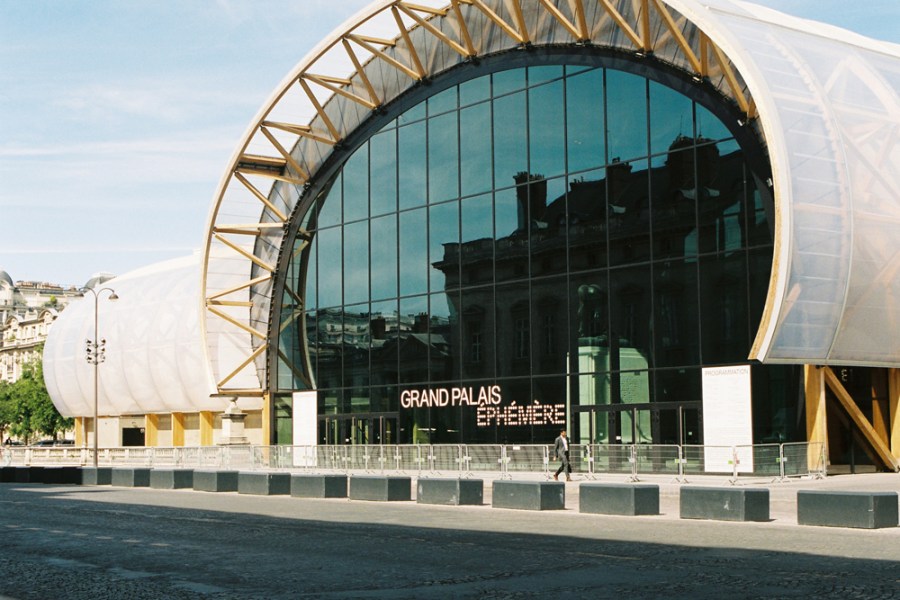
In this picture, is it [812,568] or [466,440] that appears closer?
[812,568]

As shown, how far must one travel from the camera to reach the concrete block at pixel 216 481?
116 feet

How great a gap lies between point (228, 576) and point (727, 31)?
2452 centimetres

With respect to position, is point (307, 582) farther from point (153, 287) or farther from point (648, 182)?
point (153, 287)

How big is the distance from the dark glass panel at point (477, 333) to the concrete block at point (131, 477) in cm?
1193

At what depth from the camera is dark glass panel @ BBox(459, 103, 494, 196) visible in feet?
141

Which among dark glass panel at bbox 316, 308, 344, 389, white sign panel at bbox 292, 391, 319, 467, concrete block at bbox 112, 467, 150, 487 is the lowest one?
concrete block at bbox 112, 467, 150, 487

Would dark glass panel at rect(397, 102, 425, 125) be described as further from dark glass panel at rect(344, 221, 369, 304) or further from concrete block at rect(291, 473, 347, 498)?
concrete block at rect(291, 473, 347, 498)

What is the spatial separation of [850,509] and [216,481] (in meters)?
21.5

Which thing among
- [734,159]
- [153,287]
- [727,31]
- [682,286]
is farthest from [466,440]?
[153,287]

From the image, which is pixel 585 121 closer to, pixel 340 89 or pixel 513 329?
pixel 513 329

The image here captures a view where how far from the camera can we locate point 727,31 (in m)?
33.0

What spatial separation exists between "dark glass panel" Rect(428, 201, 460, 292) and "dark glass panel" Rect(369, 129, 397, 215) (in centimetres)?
272

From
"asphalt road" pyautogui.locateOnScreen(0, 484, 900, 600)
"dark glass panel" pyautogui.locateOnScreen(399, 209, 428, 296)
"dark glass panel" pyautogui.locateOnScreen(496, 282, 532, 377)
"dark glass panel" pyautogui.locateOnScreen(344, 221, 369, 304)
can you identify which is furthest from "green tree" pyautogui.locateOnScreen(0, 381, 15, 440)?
"asphalt road" pyautogui.locateOnScreen(0, 484, 900, 600)

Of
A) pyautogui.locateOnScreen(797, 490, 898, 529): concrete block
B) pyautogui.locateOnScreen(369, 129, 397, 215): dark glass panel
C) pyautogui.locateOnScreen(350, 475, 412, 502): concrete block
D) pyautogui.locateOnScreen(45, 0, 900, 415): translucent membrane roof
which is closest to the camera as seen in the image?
pyautogui.locateOnScreen(797, 490, 898, 529): concrete block
